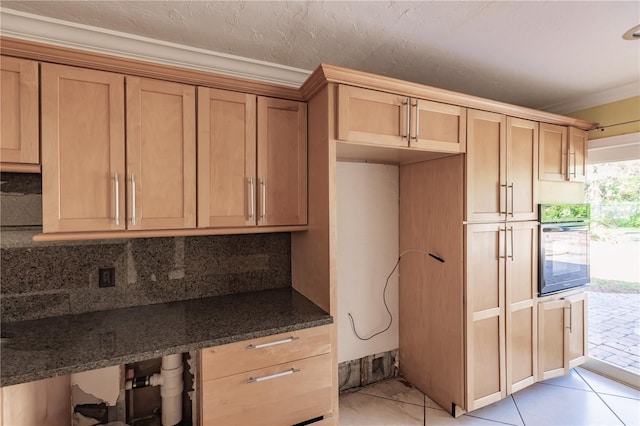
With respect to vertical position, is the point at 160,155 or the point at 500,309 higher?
the point at 160,155

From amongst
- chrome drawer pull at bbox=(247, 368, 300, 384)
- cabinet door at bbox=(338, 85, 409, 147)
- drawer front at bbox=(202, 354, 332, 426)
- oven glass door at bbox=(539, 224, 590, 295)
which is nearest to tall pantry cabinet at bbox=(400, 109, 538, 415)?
oven glass door at bbox=(539, 224, 590, 295)

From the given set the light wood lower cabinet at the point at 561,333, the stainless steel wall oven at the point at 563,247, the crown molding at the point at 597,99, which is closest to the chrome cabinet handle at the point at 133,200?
the stainless steel wall oven at the point at 563,247

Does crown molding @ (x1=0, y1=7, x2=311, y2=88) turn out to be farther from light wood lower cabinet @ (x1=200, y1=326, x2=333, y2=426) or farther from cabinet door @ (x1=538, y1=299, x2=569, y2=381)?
cabinet door @ (x1=538, y1=299, x2=569, y2=381)

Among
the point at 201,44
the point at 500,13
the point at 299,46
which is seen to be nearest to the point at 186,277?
the point at 201,44

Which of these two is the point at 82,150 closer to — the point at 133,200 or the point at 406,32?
the point at 133,200

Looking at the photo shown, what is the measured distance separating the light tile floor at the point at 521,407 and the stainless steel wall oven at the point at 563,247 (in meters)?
0.80

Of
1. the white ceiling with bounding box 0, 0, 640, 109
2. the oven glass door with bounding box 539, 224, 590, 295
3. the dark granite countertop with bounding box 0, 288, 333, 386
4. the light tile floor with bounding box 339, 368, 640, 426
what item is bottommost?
the light tile floor with bounding box 339, 368, 640, 426

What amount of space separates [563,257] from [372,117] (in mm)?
2019

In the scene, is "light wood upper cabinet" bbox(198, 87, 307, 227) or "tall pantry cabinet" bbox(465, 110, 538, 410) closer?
"light wood upper cabinet" bbox(198, 87, 307, 227)

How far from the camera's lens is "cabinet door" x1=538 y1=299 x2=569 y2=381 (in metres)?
2.36

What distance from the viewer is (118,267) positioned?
1.73 m

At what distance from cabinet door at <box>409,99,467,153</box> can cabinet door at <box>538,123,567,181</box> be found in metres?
0.85

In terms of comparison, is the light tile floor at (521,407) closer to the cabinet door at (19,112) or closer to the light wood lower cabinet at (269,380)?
the light wood lower cabinet at (269,380)

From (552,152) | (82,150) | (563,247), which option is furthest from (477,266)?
(82,150)
